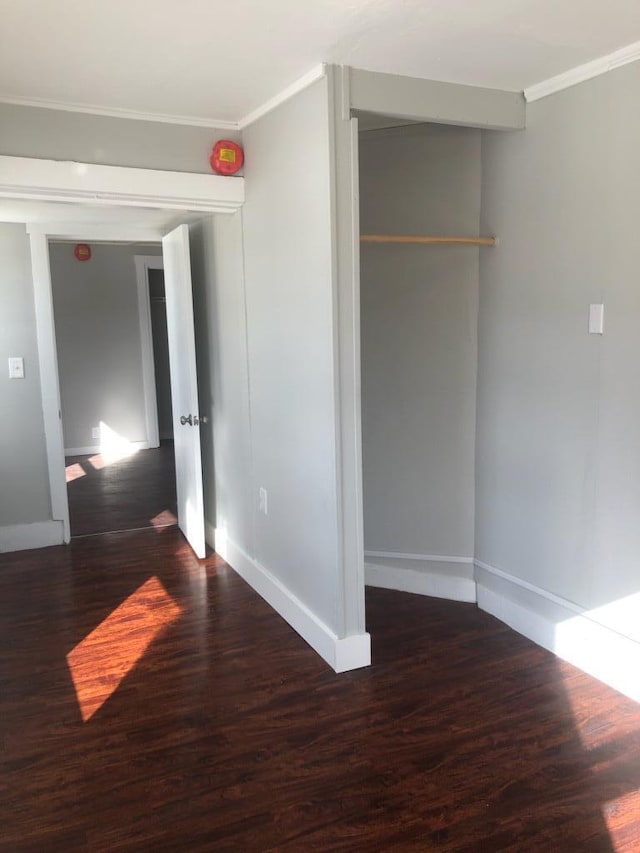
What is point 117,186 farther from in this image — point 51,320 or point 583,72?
point 583,72

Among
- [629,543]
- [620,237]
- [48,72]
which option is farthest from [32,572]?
[620,237]

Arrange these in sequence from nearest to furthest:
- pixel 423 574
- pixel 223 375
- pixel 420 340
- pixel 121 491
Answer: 1. pixel 420 340
2. pixel 423 574
3. pixel 223 375
4. pixel 121 491

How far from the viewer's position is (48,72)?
98.8 inches

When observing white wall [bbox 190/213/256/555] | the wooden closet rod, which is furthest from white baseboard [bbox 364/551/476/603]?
the wooden closet rod

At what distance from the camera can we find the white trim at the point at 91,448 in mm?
7340

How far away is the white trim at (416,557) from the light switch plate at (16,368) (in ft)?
7.72

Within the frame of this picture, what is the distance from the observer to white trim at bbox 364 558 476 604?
3389 mm

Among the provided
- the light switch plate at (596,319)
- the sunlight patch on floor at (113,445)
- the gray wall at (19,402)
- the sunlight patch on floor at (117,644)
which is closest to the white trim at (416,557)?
the sunlight patch on floor at (117,644)

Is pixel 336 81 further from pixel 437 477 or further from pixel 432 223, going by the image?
pixel 437 477

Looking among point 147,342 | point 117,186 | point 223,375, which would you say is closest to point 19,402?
point 223,375

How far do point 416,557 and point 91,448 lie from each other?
16.2 feet

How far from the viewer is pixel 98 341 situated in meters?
7.38

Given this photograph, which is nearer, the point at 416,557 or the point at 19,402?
the point at 416,557

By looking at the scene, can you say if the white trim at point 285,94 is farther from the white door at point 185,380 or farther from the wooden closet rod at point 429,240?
the white door at point 185,380
